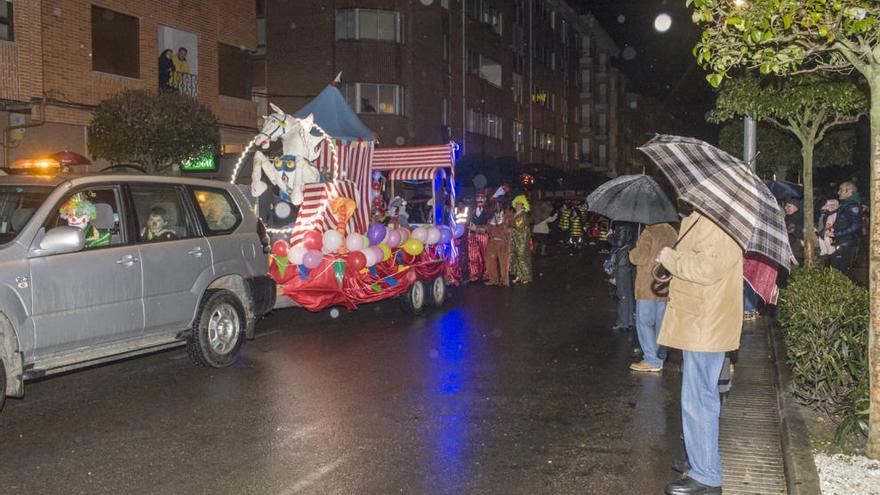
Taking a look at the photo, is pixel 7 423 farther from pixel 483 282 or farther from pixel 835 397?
pixel 483 282

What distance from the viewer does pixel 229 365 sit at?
856 centimetres

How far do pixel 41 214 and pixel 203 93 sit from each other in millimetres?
17448

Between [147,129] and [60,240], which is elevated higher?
[147,129]

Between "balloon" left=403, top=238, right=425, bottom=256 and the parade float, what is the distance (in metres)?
0.01

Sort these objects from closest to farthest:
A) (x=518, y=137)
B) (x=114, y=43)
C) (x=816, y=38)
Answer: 1. (x=816, y=38)
2. (x=114, y=43)
3. (x=518, y=137)

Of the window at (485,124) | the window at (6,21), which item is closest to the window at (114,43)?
the window at (6,21)

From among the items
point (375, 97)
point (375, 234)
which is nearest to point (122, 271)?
point (375, 234)

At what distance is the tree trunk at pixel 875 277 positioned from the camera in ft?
16.6

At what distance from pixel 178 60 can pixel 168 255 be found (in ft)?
53.0

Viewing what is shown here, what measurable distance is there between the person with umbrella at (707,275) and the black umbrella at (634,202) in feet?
10.5

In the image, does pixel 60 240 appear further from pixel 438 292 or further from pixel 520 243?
pixel 520 243

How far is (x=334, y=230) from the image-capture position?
34.9 ft

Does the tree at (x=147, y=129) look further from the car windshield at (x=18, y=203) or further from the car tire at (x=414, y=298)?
the car windshield at (x=18, y=203)

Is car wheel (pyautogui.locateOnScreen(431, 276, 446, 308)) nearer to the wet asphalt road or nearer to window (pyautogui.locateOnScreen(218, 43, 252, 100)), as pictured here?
the wet asphalt road
